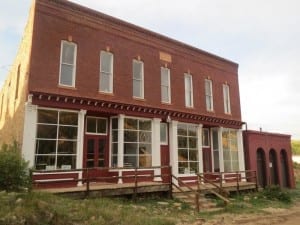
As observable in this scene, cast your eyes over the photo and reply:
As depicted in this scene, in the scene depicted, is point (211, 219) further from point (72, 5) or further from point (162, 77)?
point (72, 5)

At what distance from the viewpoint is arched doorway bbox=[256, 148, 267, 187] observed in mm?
26169

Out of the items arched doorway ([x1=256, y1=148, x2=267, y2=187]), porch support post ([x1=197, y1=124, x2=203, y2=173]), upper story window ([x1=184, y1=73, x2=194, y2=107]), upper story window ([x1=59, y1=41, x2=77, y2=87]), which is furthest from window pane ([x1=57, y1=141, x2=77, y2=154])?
arched doorway ([x1=256, y1=148, x2=267, y2=187])

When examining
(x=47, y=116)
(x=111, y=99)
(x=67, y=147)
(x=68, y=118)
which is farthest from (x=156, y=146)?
→ (x=47, y=116)

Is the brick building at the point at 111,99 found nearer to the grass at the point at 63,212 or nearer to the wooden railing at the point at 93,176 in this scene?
the wooden railing at the point at 93,176

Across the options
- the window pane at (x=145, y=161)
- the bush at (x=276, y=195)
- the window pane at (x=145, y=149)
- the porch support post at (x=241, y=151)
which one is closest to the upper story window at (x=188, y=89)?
the window pane at (x=145, y=149)

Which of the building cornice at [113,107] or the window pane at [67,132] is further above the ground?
the building cornice at [113,107]

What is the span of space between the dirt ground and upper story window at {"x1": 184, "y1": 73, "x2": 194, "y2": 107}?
8803 mm

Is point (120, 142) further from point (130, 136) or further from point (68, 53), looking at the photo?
point (68, 53)

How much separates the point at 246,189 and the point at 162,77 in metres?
9.43

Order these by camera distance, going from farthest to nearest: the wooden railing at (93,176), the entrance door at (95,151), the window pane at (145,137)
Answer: the window pane at (145,137) < the entrance door at (95,151) < the wooden railing at (93,176)

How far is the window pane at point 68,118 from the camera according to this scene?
15.8 m

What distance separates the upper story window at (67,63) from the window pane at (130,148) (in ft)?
14.9

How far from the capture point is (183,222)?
12.4 meters

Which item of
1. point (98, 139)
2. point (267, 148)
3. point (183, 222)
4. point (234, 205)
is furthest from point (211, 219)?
point (267, 148)
